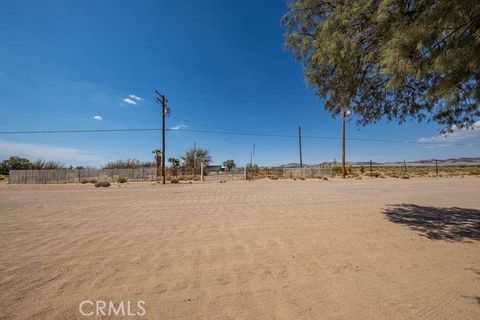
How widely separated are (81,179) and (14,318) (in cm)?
3391

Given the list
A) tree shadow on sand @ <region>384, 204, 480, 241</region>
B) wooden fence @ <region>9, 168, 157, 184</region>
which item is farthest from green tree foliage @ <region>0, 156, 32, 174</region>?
tree shadow on sand @ <region>384, 204, 480, 241</region>

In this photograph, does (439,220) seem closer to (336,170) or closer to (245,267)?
(245,267)

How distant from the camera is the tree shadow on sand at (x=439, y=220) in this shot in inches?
217

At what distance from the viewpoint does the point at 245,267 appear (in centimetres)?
372

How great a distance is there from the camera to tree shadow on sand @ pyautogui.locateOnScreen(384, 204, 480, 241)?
551 cm

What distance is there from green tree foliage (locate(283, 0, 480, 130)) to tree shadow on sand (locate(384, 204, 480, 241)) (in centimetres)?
255

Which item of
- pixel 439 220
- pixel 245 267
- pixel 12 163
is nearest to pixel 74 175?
pixel 12 163

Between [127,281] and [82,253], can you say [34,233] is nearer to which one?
[82,253]

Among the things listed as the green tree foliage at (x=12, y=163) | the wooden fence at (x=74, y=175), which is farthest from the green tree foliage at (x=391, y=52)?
the green tree foliage at (x=12, y=163)

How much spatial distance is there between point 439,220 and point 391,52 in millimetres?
5775

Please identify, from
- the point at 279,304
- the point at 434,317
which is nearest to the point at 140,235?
the point at 279,304

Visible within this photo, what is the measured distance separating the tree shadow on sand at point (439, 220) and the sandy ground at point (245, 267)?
69mm

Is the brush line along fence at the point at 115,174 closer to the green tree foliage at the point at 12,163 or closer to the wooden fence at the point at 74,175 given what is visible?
the wooden fence at the point at 74,175

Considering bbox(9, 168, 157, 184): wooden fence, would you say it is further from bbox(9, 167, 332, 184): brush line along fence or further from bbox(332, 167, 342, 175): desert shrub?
bbox(332, 167, 342, 175): desert shrub
